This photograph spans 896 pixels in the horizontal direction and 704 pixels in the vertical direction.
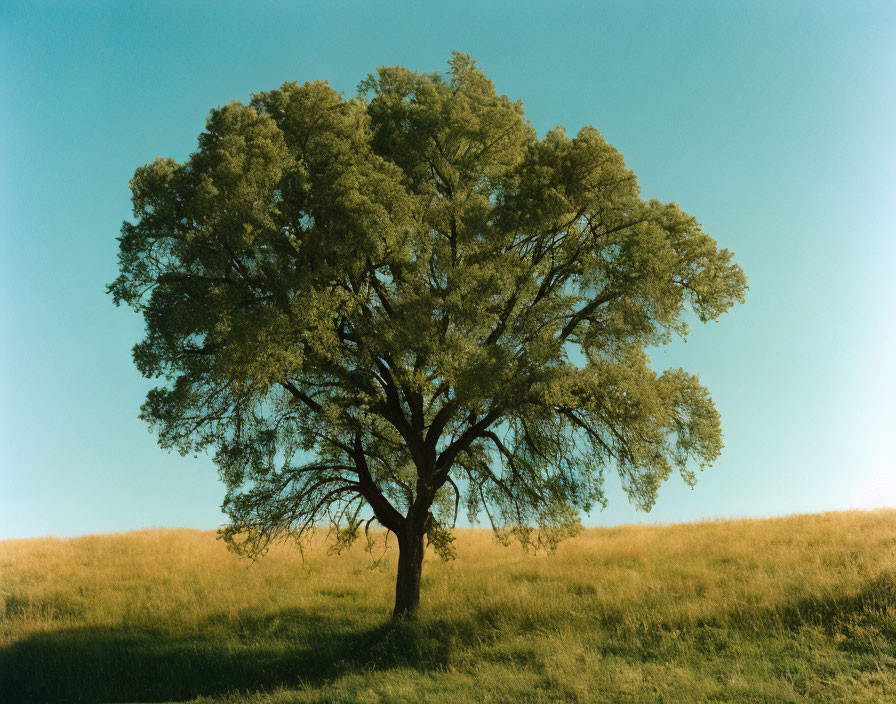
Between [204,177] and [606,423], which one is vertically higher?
[204,177]

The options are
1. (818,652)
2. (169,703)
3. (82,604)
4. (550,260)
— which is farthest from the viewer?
(82,604)

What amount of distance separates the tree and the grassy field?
2.38 meters

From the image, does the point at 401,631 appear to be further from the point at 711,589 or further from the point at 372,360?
the point at 711,589

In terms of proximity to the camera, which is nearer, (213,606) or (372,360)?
(372,360)

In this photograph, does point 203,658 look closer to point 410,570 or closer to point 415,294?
point 410,570

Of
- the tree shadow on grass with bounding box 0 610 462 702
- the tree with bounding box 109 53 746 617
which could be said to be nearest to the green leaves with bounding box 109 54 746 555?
the tree with bounding box 109 53 746 617

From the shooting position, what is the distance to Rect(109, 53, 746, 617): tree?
47.7 ft

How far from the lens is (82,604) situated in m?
21.3

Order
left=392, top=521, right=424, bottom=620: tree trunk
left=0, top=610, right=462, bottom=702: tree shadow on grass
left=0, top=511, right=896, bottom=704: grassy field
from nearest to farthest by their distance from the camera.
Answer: left=0, top=511, right=896, bottom=704: grassy field
left=0, top=610, right=462, bottom=702: tree shadow on grass
left=392, top=521, right=424, bottom=620: tree trunk

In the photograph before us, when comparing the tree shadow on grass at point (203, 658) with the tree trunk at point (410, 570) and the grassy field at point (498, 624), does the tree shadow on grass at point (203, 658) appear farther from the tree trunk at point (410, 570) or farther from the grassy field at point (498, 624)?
the tree trunk at point (410, 570)

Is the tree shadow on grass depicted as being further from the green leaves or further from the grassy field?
the green leaves

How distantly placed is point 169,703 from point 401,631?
5483mm

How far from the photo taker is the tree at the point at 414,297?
47.7ft

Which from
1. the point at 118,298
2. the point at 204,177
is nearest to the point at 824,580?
the point at 204,177
